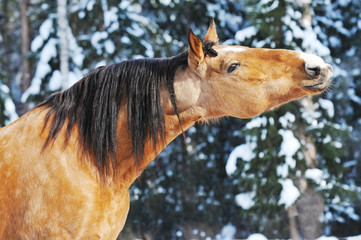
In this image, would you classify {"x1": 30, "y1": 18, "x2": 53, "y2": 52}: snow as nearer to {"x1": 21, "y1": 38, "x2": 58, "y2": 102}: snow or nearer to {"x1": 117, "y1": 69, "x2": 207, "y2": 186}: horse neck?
{"x1": 21, "y1": 38, "x2": 58, "y2": 102}: snow

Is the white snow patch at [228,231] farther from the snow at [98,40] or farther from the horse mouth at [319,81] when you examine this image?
the horse mouth at [319,81]

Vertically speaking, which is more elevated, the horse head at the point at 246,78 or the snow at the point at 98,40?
the horse head at the point at 246,78

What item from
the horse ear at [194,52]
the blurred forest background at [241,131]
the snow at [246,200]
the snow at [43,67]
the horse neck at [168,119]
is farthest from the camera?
the snow at [43,67]

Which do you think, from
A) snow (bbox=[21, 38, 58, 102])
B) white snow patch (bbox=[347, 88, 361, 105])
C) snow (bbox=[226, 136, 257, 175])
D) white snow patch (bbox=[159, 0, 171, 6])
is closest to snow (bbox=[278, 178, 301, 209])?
snow (bbox=[226, 136, 257, 175])

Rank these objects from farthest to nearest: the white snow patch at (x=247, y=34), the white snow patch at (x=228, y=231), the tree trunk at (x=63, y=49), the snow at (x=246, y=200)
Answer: the white snow patch at (x=228, y=231), the tree trunk at (x=63, y=49), the white snow patch at (x=247, y=34), the snow at (x=246, y=200)

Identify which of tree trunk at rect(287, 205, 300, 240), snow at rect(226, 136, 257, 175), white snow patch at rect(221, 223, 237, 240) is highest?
snow at rect(226, 136, 257, 175)

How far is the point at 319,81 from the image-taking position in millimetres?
2357

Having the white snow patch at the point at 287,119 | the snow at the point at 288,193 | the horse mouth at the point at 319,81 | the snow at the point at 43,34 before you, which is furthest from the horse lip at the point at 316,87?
the snow at the point at 43,34

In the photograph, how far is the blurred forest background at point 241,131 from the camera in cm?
790

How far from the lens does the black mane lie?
94.3 inches

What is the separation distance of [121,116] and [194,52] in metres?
0.61

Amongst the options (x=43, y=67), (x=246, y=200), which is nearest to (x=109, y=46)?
(x=43, y=67)

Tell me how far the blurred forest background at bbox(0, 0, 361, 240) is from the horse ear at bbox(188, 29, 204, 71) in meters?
5.47

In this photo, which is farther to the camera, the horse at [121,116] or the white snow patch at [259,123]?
the white snow patch at [259,123]
